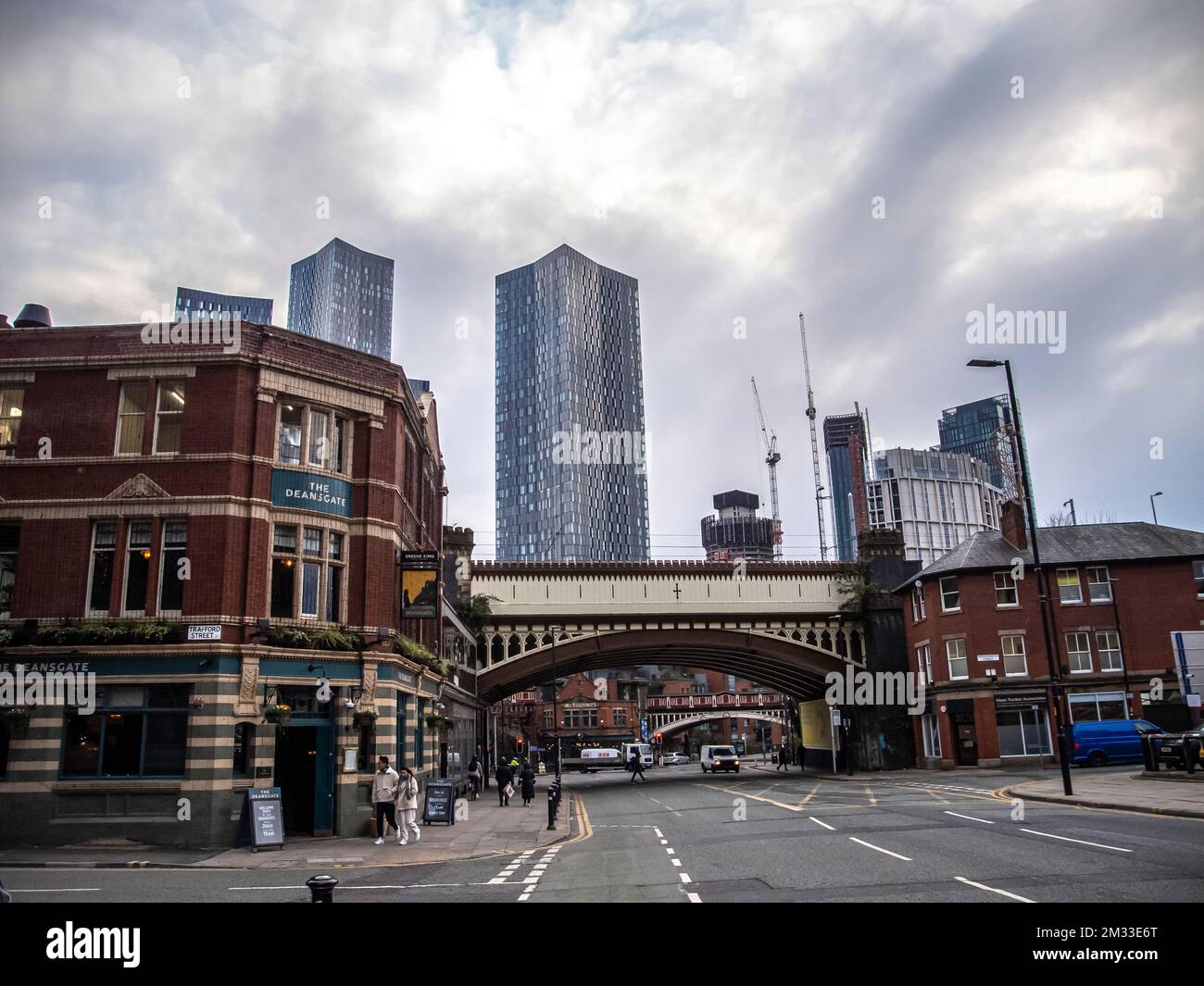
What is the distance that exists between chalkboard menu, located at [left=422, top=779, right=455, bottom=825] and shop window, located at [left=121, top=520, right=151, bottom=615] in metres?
9.31

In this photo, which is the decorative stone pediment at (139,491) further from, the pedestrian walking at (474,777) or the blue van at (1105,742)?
the blue van at (1105,742)

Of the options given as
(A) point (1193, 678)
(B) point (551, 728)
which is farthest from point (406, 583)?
(B) point (551, 728)

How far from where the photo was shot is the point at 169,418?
79.2 ft

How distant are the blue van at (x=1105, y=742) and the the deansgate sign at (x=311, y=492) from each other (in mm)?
32429

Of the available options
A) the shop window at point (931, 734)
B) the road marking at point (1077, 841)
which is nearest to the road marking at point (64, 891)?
the road marking at point (1077, 841)

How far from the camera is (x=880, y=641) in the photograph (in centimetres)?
5412

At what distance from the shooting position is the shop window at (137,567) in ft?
74.6

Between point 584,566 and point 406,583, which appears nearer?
point 406,583

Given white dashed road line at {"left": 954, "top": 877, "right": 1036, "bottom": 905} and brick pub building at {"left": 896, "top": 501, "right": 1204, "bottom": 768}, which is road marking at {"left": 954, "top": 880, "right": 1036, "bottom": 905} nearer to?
white dashed road line at {"left": 954, "top": 877, "right": 1036, "bottom": 905}

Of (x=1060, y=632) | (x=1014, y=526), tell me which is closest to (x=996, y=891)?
(x=1060, y=632)
